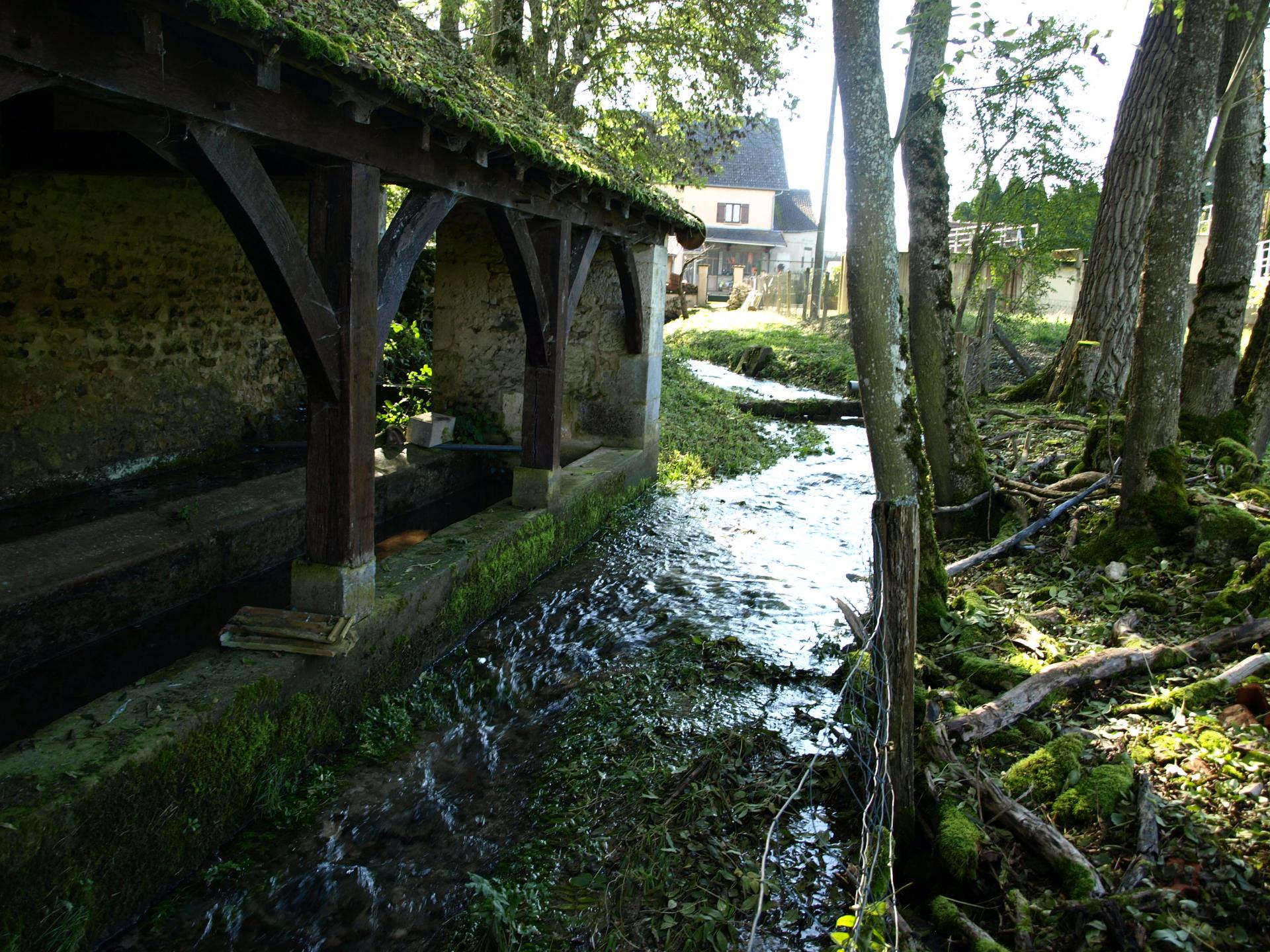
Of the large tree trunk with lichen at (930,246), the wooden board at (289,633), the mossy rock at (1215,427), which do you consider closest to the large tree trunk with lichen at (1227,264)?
the mossy rock at (1215,427)

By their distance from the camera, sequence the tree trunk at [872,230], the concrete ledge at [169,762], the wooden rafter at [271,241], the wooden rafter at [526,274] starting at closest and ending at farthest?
the concrete ledge at [169,762] < the wooden rafter at [271,241] < the tree trunk at [872,230] < the wooden rafter at [526,274]

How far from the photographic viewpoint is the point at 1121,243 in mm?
8969

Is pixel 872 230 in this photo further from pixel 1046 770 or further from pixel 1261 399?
pixel 1261 399

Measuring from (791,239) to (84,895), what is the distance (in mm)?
43751

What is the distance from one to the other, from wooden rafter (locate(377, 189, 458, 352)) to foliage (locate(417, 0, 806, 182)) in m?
7.01

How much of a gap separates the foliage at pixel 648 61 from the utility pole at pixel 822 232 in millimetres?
9771

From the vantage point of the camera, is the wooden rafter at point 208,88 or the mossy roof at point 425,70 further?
the mossy roof at point 425,70

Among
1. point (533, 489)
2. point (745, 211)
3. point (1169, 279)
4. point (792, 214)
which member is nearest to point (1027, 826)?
point (1169, 279)

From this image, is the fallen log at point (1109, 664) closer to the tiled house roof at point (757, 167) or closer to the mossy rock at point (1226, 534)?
the mossy rock at point (1226, 534)

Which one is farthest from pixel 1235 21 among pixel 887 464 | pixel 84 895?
pixel 84 895

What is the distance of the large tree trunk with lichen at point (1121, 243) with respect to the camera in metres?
8.52

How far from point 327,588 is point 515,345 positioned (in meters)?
4.89

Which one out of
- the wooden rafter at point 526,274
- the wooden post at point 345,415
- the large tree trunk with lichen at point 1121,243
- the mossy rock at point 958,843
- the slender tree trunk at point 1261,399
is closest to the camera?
the mossy rock at point 958,843

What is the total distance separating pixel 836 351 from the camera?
19.0 meters
